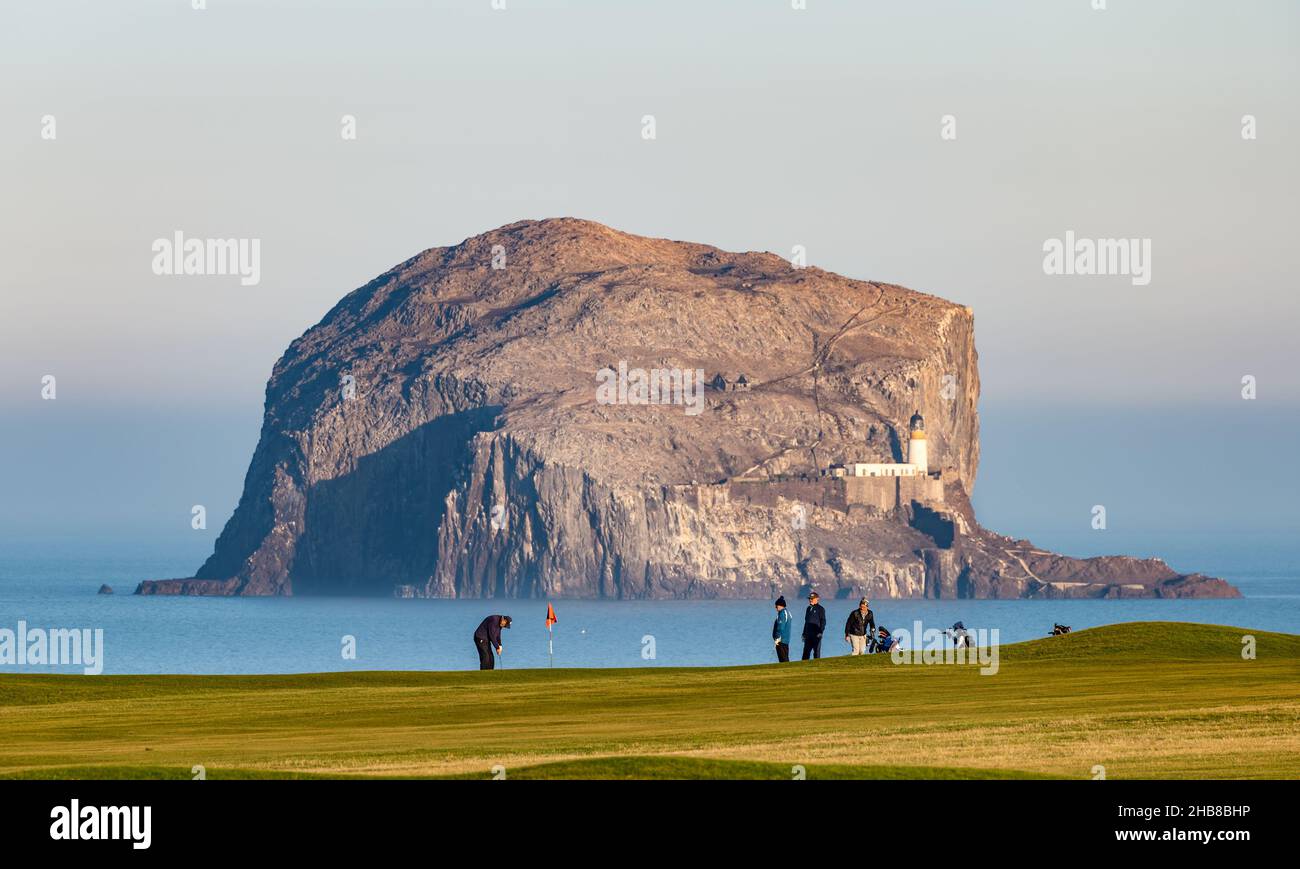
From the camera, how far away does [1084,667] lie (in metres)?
45.2

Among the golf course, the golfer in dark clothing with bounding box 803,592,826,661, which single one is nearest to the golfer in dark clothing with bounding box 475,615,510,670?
the golf course

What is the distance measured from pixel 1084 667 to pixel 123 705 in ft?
67.8

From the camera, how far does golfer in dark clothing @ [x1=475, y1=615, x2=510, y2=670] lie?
50.1 meters

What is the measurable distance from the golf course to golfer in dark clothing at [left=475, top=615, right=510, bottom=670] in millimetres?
927

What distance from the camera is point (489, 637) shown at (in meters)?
50.2

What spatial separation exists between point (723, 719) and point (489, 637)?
1611cm

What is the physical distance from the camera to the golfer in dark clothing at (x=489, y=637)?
50.1 m

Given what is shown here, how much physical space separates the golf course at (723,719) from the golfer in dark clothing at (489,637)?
927 millimetres

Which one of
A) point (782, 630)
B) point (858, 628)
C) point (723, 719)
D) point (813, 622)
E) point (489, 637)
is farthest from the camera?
point (858, 628)

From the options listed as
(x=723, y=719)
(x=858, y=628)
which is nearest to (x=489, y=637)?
(x=858, y=628)

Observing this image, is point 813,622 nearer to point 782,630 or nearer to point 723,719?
point 782,630

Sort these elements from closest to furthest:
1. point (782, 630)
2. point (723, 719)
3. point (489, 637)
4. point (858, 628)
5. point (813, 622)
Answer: point (723, 719) < point (489, 637) < point (813, 622) < point (782, 630) < point (858, 628)

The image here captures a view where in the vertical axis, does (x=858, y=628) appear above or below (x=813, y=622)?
below
